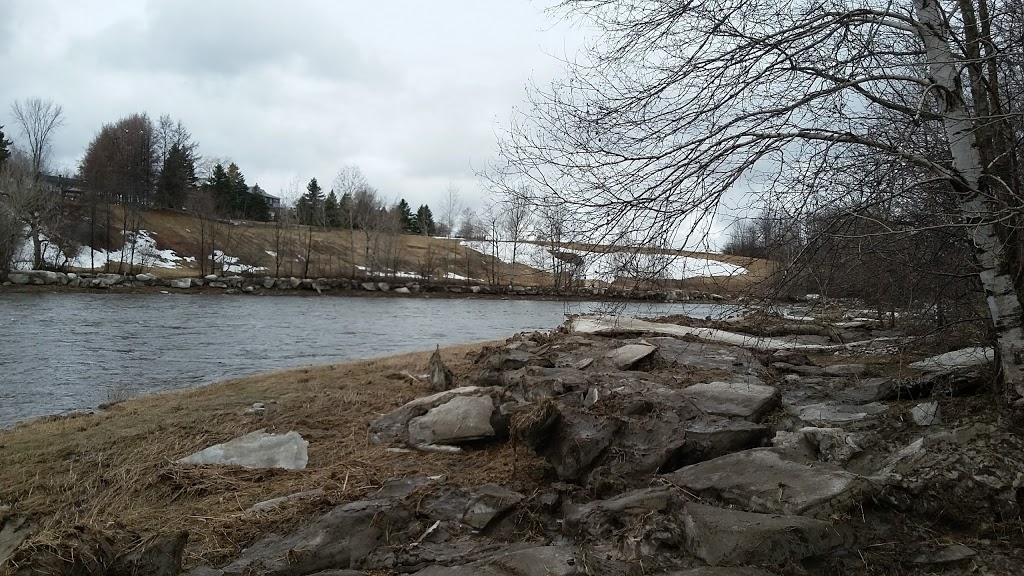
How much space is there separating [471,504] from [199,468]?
2.55 metres

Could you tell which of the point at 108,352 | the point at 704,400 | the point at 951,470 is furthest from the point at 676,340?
the point at 108,352

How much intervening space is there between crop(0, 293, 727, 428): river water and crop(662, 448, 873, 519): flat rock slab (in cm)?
161

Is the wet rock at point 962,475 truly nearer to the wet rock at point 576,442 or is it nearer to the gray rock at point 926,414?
the gray rock at point 926,414

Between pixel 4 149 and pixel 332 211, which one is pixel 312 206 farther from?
pixel 4 149

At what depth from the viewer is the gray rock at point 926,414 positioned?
424cm

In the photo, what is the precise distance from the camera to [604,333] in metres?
10.2

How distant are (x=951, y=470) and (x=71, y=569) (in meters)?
4.74

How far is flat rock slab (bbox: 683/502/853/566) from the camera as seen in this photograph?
2656mm

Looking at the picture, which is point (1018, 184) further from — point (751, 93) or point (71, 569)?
point (71, 569)

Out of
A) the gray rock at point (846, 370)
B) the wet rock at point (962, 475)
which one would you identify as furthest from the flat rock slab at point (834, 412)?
the gray rock at point (846, 370)

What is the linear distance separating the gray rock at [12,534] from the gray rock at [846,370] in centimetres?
739

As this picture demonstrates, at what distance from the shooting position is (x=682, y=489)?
3.42 m

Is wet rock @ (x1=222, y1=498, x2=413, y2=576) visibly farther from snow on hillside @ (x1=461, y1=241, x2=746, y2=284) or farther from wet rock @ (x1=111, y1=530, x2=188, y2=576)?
snow on hillside @ (x1=461, y1=241, x2=746, y2=284)

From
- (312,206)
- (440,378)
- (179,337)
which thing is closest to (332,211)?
(312,206)
